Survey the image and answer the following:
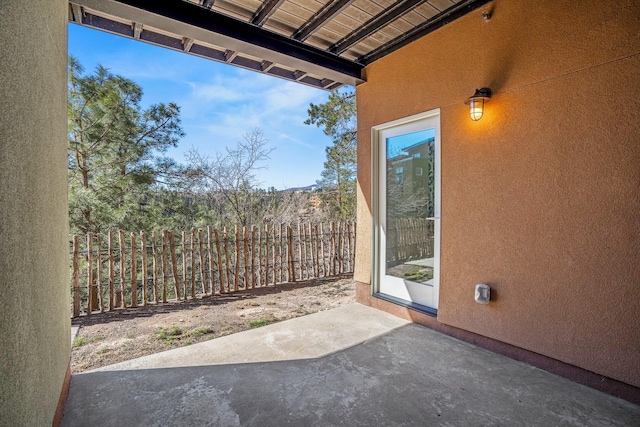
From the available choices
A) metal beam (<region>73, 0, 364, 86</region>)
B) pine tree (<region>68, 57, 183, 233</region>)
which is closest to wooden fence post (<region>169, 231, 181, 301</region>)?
metal beam (<region>73, 0, 364, 86</region>)

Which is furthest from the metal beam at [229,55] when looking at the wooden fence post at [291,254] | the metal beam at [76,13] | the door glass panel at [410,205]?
the wooden fence post at [291,254]

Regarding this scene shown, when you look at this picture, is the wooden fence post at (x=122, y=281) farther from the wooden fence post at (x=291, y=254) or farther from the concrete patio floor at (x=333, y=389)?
the wooden fence post at (x=291, y=254)

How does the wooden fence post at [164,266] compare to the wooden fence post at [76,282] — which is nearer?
the wooden fence post at [76,282]

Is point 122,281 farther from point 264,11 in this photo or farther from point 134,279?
point 264,11

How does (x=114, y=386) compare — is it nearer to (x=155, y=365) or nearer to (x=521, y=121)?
(x=155, y=365)

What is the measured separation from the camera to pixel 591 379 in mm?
2250

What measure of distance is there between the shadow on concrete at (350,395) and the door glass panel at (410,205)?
112 centimetres

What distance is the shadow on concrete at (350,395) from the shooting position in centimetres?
193

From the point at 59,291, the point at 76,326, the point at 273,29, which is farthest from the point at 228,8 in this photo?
the point at 76,326

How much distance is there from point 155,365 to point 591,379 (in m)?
3.39

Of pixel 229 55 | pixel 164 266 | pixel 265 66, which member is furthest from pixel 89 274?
pixel 265 66

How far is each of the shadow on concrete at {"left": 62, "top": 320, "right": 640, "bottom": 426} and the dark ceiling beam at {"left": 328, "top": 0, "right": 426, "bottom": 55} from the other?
324 cm

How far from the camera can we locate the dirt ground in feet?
10.3

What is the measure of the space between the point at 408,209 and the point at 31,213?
334 cm
